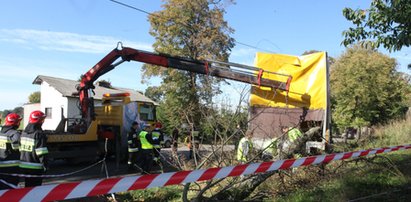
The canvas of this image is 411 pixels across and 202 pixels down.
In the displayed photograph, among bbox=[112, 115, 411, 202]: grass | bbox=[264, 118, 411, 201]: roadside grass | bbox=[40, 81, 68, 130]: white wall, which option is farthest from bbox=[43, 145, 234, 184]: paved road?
bbox=[40, 81, 68, 130]: white wall

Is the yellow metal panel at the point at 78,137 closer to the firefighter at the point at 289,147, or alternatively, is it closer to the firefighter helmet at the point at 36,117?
the firefighter helmet at the point at 36,117

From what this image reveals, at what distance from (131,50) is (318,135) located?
248 inches

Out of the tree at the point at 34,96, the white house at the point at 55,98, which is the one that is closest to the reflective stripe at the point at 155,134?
the white house at the point at 55,98

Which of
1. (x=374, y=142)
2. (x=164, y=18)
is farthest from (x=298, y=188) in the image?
(x=164, y=18)

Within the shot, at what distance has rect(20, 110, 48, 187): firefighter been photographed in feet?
19.4

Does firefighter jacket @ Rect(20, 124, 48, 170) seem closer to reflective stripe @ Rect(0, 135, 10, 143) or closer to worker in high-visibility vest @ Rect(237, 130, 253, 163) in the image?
reflective stripe @ Rect(0, 135, 10, 143)

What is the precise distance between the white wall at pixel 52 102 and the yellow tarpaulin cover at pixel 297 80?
26.3 metres

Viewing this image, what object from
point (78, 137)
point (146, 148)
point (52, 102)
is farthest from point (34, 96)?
point (146, 148)

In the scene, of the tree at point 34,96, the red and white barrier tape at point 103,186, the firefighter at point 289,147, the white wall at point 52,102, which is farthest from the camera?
the tree at point 34,96

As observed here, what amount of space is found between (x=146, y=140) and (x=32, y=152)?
4858 mm

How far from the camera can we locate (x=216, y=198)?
18.8 feet

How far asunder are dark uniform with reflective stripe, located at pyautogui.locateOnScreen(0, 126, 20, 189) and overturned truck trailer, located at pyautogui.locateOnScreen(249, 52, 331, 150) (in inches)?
210

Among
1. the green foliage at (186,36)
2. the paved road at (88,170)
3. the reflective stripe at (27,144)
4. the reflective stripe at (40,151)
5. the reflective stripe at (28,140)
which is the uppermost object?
the green foliage at (186,36)

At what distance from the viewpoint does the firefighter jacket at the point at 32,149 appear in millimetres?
5902
